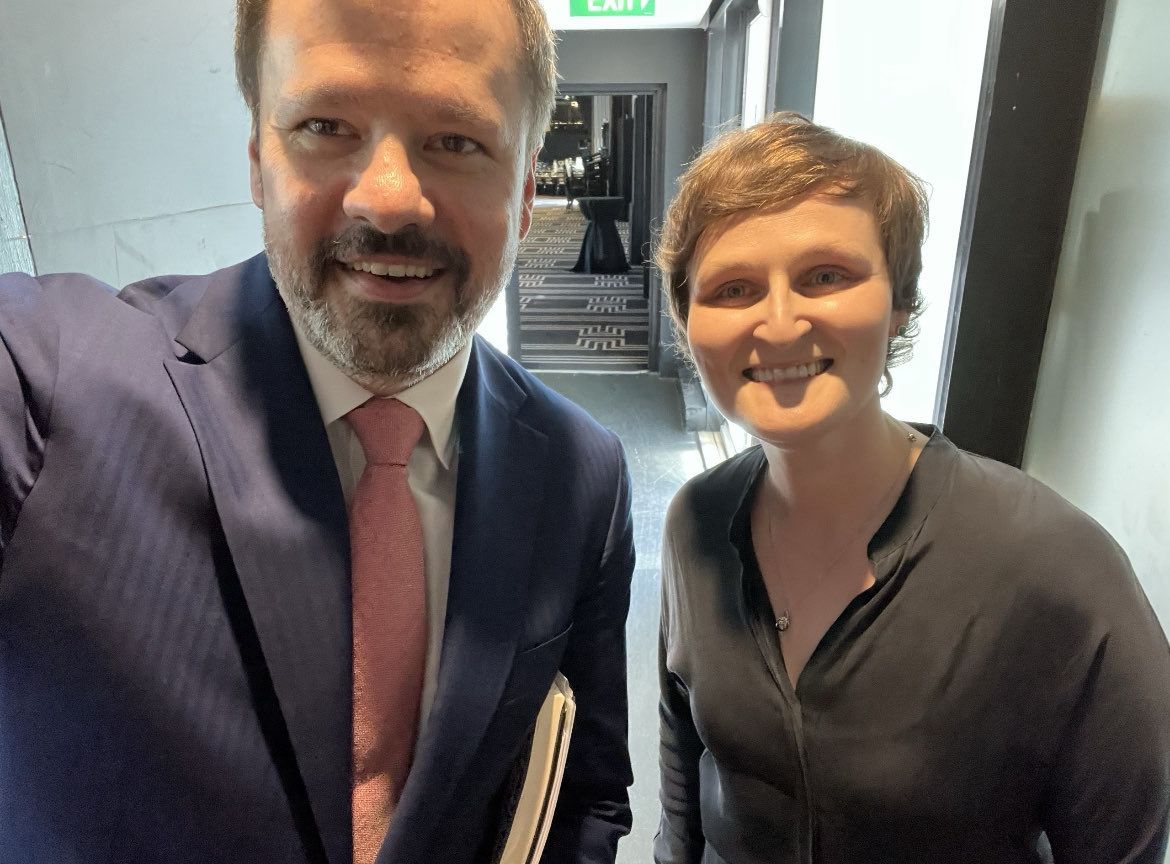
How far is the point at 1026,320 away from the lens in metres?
1.20

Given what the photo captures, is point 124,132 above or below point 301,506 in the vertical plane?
above

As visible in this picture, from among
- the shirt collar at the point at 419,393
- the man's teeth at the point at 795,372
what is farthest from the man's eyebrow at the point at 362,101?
the man's teeth at the point at 795,372

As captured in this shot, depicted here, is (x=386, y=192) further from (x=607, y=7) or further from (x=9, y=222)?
(x=607, y=7)

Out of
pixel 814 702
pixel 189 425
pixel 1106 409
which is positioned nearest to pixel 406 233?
pixel 189 425

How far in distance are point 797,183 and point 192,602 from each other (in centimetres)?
78

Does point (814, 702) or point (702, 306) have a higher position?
point (702, 306)

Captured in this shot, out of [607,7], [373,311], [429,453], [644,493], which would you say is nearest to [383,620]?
[429,453]

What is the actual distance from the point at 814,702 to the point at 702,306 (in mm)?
509

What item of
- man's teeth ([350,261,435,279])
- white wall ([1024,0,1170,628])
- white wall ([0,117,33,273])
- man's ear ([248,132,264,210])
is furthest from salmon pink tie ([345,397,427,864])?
white wall ([1024,0,1170,628])

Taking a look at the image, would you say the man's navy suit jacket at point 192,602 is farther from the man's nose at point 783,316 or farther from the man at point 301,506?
the man's nose at point 783,316

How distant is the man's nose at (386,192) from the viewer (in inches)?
30.4

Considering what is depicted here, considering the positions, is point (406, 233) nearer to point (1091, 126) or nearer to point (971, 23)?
point (1091, 126)

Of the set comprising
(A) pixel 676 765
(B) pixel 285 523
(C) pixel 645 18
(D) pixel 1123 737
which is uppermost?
(C) pixel 645 18

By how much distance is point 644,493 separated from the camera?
14.0ft
